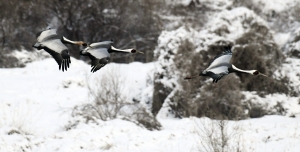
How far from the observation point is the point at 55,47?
22.4ft

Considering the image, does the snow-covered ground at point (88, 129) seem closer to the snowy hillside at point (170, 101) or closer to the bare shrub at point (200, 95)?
the snowy hillside at point (170, 101)

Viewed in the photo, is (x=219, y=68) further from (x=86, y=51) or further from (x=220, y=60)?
(x=86, y=51)

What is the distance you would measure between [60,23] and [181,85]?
1228cm

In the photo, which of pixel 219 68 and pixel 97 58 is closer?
pixel 97 58

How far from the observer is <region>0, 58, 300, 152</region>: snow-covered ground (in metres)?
12.0

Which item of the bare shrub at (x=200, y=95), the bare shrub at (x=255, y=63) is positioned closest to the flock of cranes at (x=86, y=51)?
the bare shrub at (x=200, y=95)

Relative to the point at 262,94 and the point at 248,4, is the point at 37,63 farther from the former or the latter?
the point at 248,4

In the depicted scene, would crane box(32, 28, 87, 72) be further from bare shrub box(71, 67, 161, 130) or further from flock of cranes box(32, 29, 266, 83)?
bare shrub box(71, 67, 161, 130)

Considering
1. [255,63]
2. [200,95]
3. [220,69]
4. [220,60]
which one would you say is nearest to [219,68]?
[220,69]

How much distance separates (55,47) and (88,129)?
6.12 metres

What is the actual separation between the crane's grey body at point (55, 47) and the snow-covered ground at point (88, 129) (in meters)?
4.22

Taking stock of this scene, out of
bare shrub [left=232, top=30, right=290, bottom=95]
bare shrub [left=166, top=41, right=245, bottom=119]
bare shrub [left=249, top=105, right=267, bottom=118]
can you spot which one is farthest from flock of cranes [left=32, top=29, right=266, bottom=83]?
bare shrub [left=232, top=30, right=290, bottom=95]

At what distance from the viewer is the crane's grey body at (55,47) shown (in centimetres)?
676

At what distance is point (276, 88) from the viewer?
16578 millimetres
